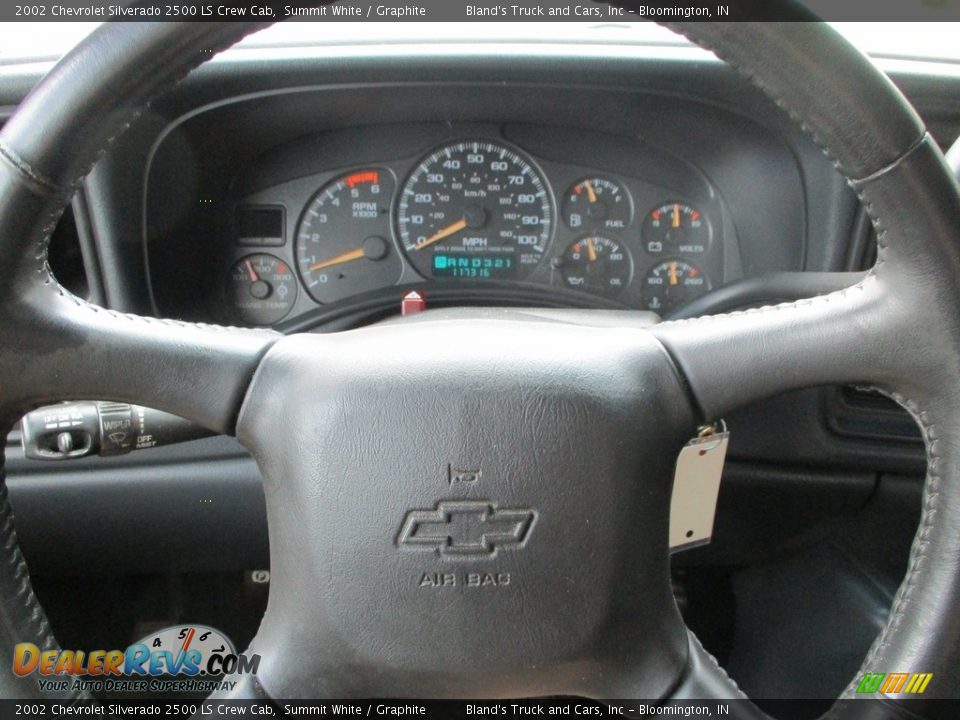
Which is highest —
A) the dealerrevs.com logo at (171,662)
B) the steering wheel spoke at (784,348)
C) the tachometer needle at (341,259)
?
the steering wheel spoke at (784,348)

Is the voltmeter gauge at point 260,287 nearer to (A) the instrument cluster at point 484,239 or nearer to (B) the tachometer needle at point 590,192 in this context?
(A) the instrument cluster at point 484,239

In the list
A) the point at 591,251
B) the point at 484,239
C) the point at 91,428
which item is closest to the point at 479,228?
the point at 484,239

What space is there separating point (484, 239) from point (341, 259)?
27 centimetres

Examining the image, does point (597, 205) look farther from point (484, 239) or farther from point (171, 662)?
point (171, 662)

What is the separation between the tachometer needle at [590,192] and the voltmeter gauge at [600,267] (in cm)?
8

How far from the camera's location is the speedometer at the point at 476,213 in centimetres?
176

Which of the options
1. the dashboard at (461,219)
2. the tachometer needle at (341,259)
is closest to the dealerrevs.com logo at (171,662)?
the dashboard at (461,219)

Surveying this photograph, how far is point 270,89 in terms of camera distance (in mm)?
1586

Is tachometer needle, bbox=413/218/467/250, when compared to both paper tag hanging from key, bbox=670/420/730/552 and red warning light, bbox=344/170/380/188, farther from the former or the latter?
paper tag hanging from key, bbox=670/420/730/552

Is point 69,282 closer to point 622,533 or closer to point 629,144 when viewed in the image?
point 629,144

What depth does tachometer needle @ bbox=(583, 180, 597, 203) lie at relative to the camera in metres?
1.79

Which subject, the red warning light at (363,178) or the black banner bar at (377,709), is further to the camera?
the red warning light at (363,178)

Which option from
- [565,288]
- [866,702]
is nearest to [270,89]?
[565,288]

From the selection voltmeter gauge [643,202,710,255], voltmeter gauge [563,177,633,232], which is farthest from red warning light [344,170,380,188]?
voltmeter gauge [643,202,710,255]
